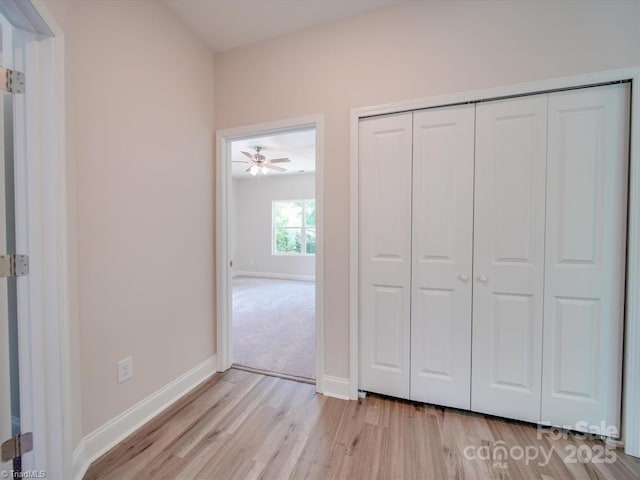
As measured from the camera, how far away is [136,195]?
1637 millimetres

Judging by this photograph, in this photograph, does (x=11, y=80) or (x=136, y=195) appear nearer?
(x=11, y=80)

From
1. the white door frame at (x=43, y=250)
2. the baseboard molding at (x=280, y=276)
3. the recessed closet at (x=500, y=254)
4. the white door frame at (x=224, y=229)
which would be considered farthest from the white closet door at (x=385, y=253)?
the baseboard molding at (x=280, y=276)

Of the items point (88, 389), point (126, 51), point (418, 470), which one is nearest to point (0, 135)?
point (126, 51)

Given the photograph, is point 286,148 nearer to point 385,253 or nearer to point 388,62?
point 388,62

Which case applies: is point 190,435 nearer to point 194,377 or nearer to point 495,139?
point 194,377

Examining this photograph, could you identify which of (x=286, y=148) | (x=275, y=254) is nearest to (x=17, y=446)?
(x=286, y=148)

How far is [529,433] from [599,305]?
86cm

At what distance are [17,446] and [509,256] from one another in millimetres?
2609

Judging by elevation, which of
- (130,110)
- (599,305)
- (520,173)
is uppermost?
(130,110)

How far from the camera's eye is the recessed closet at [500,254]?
1.49m

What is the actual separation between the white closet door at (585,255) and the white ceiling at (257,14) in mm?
1405

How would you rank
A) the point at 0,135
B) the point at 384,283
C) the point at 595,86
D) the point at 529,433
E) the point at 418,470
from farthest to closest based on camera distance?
the point at 384,283, the point at 529,433, the point at 595,86, the point at 418,470, the point at 0,135

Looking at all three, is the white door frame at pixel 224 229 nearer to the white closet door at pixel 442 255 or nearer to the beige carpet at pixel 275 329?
the beige carpet at pixel 275 329

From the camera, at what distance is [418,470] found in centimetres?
133
